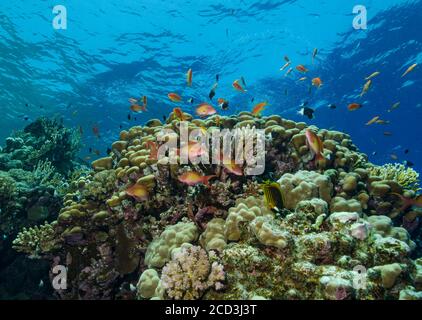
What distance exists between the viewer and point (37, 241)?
6.37 meters

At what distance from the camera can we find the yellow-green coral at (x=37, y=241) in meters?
6.27

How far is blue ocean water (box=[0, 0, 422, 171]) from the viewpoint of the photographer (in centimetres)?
2062


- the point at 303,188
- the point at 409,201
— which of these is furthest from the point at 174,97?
the point at 409,201

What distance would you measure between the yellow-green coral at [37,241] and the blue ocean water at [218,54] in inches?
395

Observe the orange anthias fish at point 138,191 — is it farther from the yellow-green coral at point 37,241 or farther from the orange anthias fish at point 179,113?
the yellow-green coral at point 37,241

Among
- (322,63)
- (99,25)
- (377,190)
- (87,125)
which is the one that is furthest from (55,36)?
(377,190)

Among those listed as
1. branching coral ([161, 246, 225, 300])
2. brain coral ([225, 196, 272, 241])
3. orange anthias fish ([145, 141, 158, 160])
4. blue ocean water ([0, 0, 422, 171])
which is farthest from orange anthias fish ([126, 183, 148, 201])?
blue ocean water ([0, 0, 422, 171])

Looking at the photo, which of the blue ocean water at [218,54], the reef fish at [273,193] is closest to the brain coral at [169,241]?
the reef fish at [273,193]

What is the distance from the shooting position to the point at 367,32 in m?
21.9

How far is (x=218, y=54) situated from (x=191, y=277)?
2358 cm

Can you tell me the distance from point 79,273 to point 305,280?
14.9 ft

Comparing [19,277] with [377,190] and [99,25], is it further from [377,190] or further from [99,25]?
[99,25]

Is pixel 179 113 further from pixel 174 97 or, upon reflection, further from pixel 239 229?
pixel 239 229
